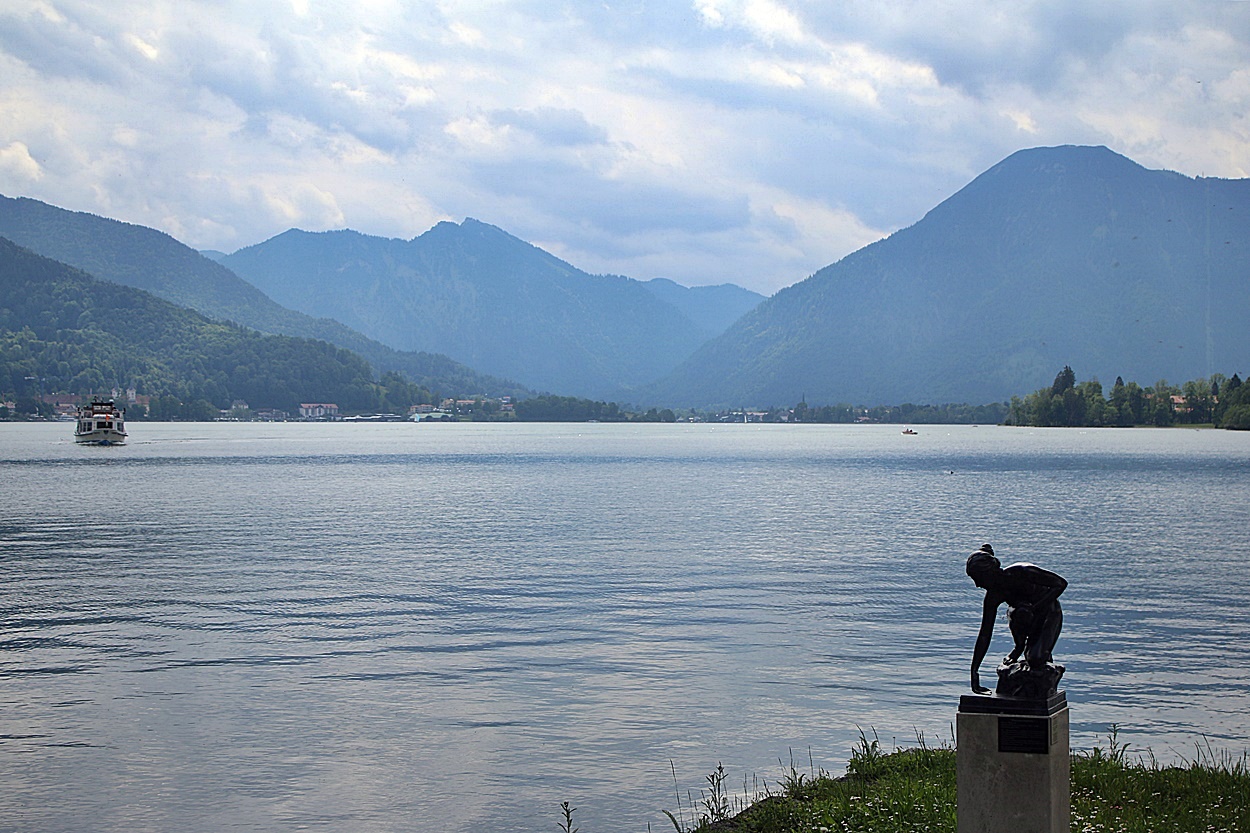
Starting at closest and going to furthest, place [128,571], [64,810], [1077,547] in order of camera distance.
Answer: [64,810] < [128,571] < [1077,547]

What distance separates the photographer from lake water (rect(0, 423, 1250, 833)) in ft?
54.9

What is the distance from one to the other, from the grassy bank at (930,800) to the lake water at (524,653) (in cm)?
155

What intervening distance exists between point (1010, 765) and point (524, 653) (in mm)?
16995

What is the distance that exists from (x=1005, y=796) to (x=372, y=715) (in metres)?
12.9

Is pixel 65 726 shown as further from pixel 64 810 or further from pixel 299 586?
pixel 299 586

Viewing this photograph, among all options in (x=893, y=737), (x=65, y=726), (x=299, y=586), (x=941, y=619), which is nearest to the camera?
(x=893, y=737)

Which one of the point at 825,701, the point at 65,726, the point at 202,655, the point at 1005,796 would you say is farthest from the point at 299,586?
the point at 1005,796

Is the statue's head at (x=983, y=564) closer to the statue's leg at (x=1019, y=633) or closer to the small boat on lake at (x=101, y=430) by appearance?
the statue's leg at (x=1019, y=633)

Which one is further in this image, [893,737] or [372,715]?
[372,715]

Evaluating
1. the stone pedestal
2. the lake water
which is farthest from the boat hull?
the stone pedestal

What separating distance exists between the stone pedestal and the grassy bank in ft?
7.78

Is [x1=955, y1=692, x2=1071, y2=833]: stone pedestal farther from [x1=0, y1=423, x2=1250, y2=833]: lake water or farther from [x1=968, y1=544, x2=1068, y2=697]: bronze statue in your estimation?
[x1=0, y1=423, x2=1250, y2=833]: lake water

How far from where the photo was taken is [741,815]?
13.7 metres

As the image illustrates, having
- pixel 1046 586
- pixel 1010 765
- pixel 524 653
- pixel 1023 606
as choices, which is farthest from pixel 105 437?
pixel 1010 765
